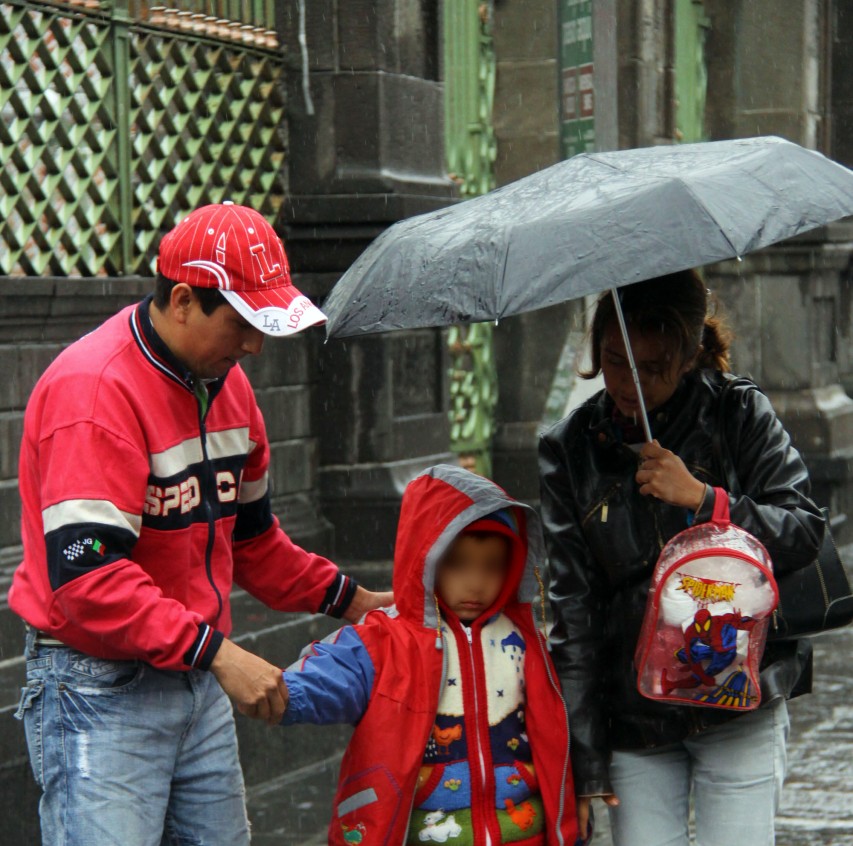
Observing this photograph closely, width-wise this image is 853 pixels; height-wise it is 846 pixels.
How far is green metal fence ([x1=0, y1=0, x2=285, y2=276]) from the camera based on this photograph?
563cm

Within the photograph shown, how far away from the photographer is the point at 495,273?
3.03 metres

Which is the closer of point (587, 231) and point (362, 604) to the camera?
point (587, 231)

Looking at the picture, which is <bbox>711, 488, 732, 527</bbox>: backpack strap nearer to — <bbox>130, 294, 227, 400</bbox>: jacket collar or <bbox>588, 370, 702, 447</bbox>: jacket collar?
<bbox>588, 370, 702, 447</bbox>: jacket collar

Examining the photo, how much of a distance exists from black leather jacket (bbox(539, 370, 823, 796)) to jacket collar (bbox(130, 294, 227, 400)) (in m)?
0.82

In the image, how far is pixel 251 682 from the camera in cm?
316

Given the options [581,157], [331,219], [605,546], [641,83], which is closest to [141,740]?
[605,546]

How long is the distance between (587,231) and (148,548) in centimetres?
114

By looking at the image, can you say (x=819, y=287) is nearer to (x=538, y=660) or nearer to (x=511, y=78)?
(x=511, y=78)

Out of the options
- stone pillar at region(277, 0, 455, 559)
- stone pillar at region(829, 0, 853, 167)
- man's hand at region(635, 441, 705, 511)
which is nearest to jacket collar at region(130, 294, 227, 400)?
man's hand at region(635, 441, 705, 511)

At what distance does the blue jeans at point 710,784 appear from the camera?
3.39m

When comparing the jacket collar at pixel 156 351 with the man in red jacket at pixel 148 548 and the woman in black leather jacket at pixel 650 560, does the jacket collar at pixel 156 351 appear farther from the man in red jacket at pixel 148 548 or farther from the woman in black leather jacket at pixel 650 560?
the woman in black leather jacket at pixel 650 560

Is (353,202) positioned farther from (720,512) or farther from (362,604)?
(720,512)

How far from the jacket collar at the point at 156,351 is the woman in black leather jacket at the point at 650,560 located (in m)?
0.82

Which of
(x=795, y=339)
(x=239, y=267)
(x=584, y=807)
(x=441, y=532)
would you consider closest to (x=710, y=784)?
(x=584, y=807)
